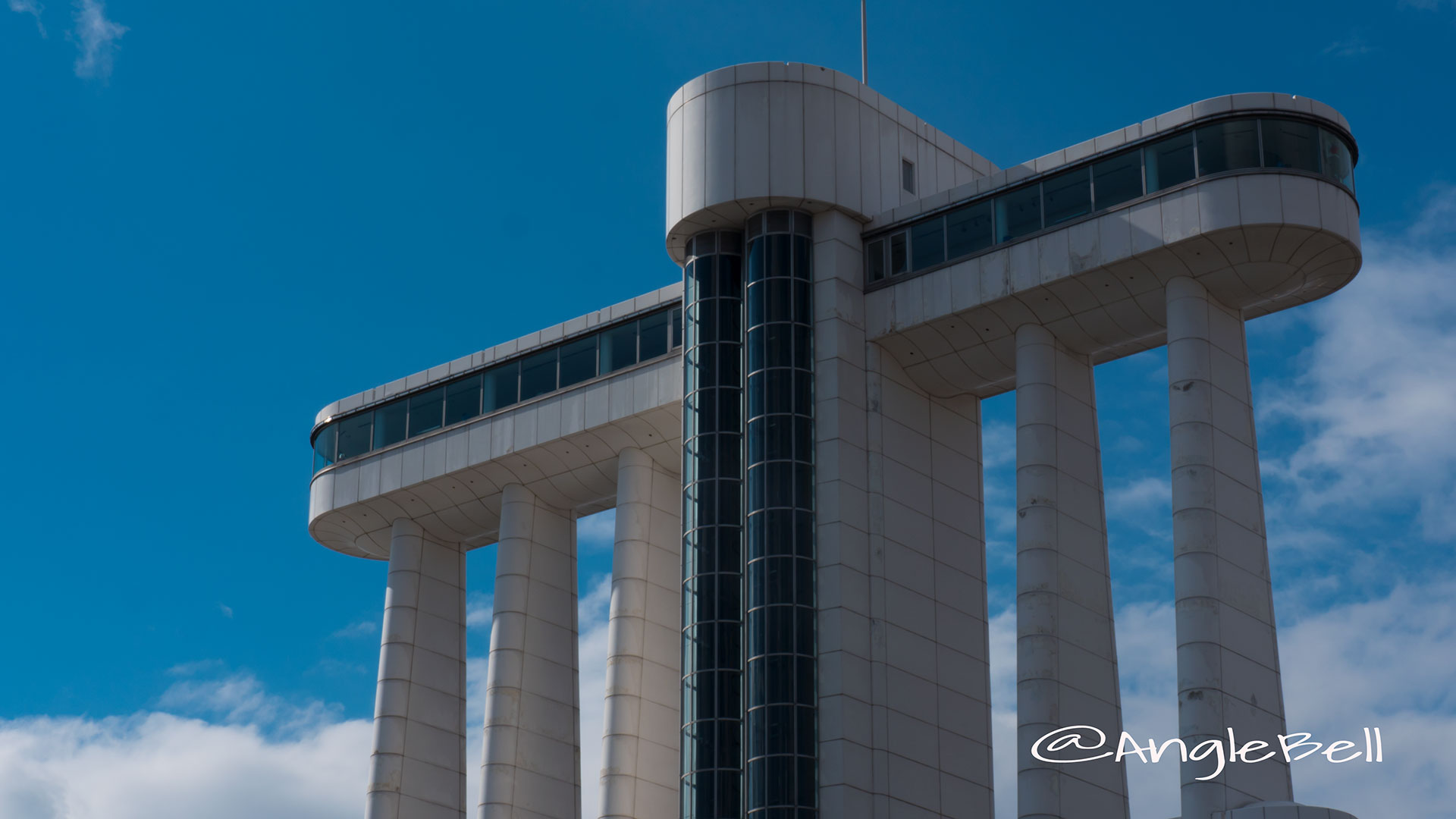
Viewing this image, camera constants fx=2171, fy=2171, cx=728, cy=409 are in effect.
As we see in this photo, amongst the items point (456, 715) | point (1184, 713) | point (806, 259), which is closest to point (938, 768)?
point (1184, 713)

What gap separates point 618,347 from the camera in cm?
7719

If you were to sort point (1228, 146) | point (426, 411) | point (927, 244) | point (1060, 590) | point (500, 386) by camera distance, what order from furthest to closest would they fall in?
point (426, 411)
point (500, 386)
point (927, 244)
point (1060, 590)
point (1228, 146)

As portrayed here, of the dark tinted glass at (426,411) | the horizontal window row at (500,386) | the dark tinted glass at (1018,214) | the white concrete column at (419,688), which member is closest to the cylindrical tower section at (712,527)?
the horizontal window row at (500,386)

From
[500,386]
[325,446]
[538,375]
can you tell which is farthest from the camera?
[325,446]

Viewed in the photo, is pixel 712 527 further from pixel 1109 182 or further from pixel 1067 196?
pixel 1109 182

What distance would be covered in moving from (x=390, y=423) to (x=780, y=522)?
71.8ft

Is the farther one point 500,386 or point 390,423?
point 390,423

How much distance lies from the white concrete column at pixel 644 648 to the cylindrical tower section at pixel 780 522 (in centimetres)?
574

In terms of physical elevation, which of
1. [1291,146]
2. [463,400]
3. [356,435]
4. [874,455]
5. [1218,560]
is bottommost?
[1218,560]

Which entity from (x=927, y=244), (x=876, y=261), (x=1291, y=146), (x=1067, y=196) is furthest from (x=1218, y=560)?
(x=876, y=261)

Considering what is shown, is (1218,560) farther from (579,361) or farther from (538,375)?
(538,375)

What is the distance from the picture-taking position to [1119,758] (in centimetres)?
6369

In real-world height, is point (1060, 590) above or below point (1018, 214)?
below

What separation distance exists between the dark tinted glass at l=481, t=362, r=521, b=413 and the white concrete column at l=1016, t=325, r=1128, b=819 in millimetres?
20690
